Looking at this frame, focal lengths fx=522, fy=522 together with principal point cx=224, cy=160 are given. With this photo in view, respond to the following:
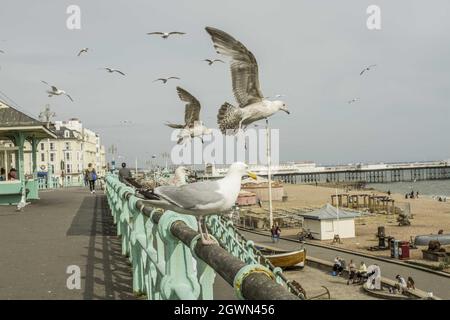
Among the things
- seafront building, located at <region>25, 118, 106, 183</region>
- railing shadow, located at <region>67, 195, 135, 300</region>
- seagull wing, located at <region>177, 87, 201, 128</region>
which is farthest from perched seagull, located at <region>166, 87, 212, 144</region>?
seafront building, located at <region>25, 118, 106, 183</region>

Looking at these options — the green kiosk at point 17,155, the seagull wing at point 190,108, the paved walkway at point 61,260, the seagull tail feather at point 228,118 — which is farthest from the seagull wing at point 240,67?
the green kiosk at point 17,155

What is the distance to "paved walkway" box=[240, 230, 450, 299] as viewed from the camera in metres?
19.8

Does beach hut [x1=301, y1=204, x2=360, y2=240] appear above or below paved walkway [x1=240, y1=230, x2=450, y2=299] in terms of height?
above

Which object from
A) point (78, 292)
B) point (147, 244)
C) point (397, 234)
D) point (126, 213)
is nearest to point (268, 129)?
point (147, 244)

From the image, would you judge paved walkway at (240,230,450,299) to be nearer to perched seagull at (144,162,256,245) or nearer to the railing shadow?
the railing shadow

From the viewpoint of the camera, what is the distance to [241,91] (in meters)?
5.44

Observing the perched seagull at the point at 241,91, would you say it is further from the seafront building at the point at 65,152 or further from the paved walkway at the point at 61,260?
the seafront building at the point at 65,152

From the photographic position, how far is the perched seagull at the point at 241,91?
4.98 meters

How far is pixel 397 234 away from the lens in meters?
40.0

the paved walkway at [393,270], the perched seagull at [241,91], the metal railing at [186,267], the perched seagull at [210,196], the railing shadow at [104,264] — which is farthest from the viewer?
the paved walkway at [393,270]

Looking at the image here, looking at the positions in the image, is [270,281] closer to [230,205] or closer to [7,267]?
[230,205]

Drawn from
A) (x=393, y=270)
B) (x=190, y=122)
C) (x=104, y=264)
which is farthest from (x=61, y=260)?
(x=393, y=270)

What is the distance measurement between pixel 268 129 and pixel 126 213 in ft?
14.7

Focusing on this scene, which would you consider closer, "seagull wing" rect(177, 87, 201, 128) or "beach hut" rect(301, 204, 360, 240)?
"seagull wing" rect(177, 87, 201, 128)
